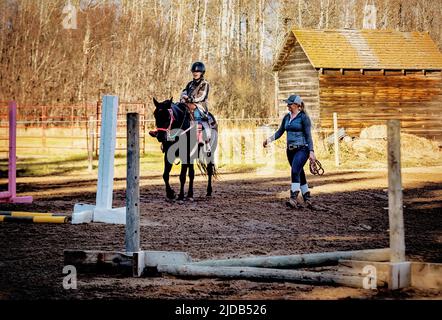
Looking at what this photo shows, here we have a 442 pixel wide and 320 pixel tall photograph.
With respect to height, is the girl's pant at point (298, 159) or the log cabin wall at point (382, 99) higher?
the log cabin wall at point (382, 99)

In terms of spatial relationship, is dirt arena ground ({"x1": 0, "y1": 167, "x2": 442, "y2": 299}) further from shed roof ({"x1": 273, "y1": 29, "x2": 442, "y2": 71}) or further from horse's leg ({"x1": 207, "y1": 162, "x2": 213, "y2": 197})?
shed roof ({"x1": 273, "y1": 29, "x2": 442, "y2": 71})

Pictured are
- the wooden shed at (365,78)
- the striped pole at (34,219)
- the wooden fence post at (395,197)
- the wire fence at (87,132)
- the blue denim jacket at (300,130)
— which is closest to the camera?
the wooden fence post at (395,197)

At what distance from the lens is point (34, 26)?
40625 mm

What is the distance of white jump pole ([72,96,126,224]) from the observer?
35.0 feet

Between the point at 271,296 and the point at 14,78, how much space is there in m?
34.2

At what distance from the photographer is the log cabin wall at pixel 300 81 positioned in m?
34.6

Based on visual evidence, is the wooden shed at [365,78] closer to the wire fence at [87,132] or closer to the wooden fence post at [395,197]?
the wire fence at [87,132]

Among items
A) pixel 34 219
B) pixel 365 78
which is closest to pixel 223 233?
pixel 34 219

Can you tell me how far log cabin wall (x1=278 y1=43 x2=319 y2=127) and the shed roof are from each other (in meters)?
0.59

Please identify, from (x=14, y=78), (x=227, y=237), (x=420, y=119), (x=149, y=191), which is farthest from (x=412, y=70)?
(x=227, y=237)

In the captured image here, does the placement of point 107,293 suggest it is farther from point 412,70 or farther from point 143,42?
point 143,42

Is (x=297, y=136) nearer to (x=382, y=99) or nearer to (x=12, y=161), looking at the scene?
(x=12, y=161)

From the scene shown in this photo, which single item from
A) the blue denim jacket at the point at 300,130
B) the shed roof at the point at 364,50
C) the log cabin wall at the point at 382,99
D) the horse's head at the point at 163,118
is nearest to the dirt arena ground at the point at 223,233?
the blue denim jacket at the point at 300,130

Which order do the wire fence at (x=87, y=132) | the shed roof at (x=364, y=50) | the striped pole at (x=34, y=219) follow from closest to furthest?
the striped pole at (x=34, y=219) → the wire fence at (x=87, y=132) → the shed roof at (x=364, y=50)
